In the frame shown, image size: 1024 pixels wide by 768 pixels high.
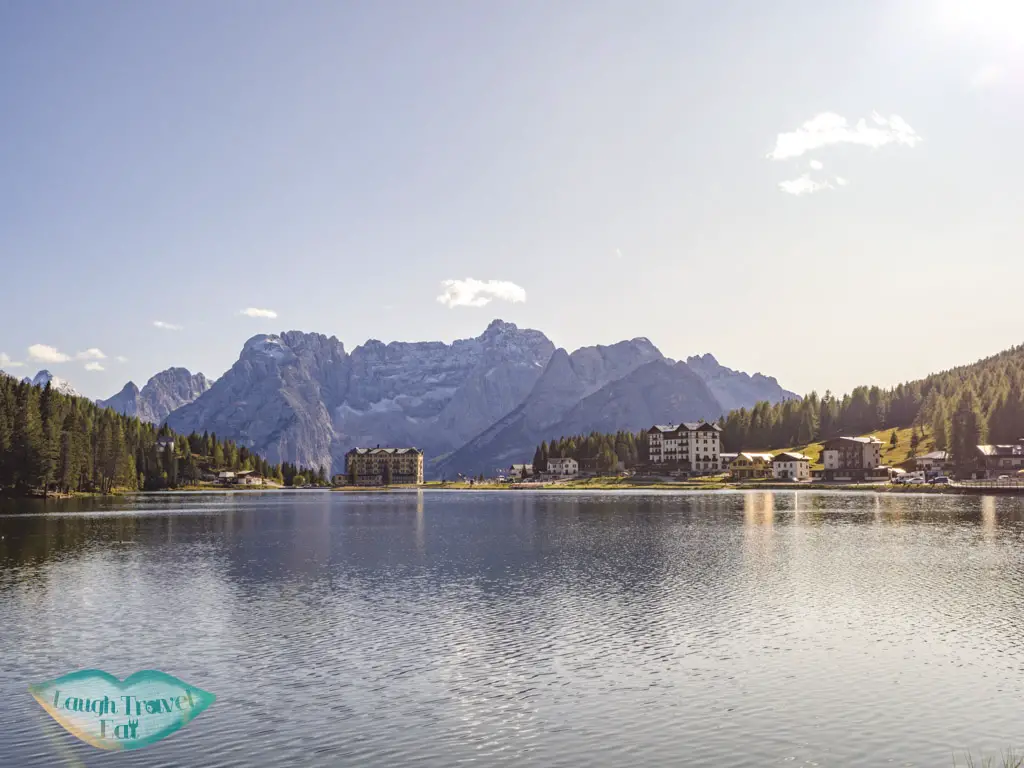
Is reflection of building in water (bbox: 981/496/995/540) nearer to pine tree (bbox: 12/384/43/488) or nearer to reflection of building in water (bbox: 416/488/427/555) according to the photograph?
reflection of building in water (bbox: 416/488/427/555)

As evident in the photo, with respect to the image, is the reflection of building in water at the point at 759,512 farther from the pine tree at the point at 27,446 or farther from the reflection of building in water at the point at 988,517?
the pine tree at the point at 27,446

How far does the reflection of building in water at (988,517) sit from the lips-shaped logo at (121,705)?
9214 cm

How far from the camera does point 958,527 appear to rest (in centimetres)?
10912

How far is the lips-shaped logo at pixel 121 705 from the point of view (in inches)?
1158

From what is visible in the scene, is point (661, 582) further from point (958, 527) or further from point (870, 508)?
point (870, 508)

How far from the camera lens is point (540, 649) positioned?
41.4 metres

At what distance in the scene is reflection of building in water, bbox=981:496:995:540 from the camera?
100m

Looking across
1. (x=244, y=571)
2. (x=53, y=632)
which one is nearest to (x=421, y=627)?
(x=53, y=632)

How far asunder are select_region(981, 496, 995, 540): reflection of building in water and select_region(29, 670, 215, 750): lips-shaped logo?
9214 centimetres

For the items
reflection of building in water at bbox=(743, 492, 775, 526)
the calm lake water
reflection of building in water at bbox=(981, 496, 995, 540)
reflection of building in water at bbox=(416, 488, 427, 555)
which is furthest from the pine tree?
reflection of building in water at bbox=(981, 496, 995, 540)

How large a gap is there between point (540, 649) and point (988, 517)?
366ft

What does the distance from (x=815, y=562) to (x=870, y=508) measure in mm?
89530

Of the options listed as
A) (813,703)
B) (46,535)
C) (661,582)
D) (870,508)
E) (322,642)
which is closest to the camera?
(813,703)

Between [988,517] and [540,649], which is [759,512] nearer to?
[988,517]
